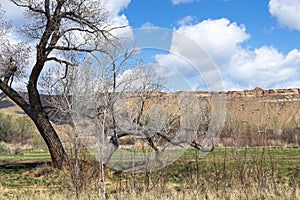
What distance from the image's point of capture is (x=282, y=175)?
1614cm

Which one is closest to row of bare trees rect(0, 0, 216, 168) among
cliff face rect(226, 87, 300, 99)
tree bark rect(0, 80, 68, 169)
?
tree bark rect(0, 80, 68, 169)

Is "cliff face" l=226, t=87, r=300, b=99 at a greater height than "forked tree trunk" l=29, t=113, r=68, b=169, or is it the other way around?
"cliff face" l=226, t=87, r=300, b=99

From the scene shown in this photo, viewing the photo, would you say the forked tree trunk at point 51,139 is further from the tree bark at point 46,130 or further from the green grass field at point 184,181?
the green grass field at point 184,181

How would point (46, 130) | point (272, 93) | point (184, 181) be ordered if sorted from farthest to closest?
point (272, 93) → point (46, 130) → point (184, 181)

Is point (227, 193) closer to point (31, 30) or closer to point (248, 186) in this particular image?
point (248, 186)

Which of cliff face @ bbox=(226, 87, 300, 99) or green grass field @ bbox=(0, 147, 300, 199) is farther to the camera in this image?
cliff face @ bbox=(226, 87, 300, 99)

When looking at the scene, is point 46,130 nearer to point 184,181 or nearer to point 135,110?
point 135,110

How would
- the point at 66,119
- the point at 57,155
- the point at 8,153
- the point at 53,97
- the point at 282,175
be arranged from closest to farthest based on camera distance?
the point at 282,175 < the point at 57,155 < the point at 66,119 < the point at 53,97 < the point at 8,153

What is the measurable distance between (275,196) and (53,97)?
19.8 metres

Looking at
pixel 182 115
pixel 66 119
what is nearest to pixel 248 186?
pixel 182 115

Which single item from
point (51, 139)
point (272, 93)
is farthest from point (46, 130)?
point (272, 93)

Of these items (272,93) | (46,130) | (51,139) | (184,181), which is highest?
(272,93)

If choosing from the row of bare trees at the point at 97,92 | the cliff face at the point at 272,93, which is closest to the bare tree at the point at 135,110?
the row of bare trees at the point at 97,92

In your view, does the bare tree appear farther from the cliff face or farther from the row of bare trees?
the cliff face
